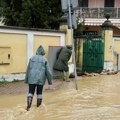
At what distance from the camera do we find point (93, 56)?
23.0m

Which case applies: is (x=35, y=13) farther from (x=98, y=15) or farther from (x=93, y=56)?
(x=98, y=15)

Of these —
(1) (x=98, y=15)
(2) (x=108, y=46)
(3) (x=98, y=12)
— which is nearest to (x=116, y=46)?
(2) (x=108, y=46)

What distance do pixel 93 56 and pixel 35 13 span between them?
384cm

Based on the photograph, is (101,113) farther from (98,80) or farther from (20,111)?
(98,80)

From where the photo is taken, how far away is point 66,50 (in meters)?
18.4

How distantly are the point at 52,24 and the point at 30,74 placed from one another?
12601 millimetres

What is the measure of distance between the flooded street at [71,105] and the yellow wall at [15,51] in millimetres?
2068

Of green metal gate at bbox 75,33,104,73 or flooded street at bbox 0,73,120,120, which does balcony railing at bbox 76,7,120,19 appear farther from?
flooded street at bbox 0,73,120,120

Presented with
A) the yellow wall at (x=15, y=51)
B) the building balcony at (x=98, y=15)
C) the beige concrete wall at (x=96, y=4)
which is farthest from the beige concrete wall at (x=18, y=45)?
the beige concrete wall at (x=96, y=4)

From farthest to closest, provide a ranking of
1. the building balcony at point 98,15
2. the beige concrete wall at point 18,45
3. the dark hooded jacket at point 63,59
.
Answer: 1. the building balcony at point 98,15
2. the dark hooded jacket at point 63,59
3. the beige concrete wall at point 18,45

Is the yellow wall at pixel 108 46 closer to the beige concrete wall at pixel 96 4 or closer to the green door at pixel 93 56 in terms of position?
the green door at pixel 93 56

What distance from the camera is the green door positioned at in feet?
75.4

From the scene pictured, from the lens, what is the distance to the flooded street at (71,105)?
35.0 ft

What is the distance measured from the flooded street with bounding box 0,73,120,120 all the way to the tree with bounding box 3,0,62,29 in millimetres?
7319
